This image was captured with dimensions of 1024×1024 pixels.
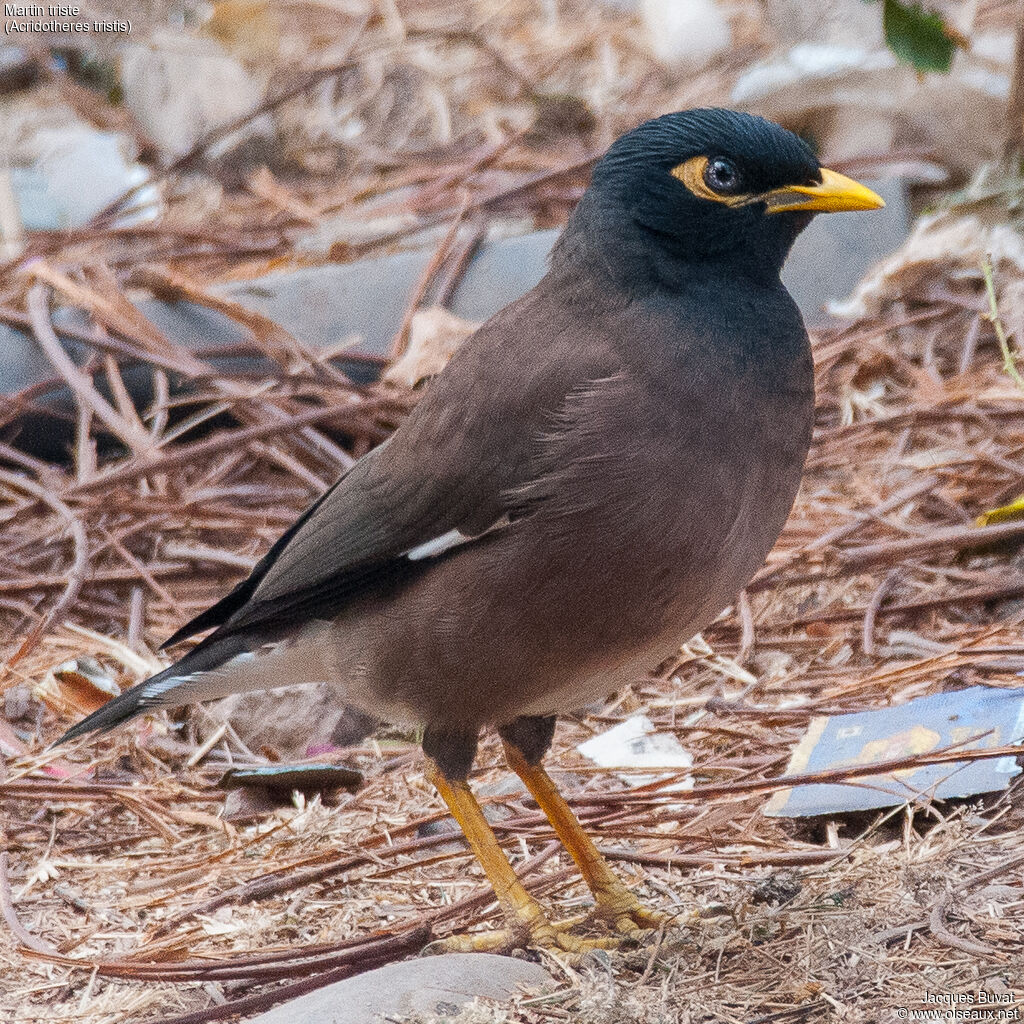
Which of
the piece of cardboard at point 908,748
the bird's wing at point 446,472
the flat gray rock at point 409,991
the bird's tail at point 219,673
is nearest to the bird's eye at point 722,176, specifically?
the bird's wing at point 446,472

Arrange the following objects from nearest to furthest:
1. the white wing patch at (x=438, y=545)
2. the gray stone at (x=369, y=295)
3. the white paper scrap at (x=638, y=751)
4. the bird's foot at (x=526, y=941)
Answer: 1. the bird's foot at (x=526, y=941)
2. the white wing patch at (x=438, y=545)
3. the white paper scrap at (x=638, y=751)
4. the gray stone at (x=369, y=295)

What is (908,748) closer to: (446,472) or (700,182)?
(446,472)

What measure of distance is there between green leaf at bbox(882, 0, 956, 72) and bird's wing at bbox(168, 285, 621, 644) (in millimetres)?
1140

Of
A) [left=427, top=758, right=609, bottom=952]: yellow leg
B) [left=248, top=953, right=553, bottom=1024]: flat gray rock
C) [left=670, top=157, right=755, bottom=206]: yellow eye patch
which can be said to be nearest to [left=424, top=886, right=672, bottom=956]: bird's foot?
[left=427, top=758, right=609, bottom=952]: yellow leg

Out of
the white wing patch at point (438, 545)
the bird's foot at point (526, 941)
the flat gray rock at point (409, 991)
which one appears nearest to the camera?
the flat gray rock at point (409, 991)

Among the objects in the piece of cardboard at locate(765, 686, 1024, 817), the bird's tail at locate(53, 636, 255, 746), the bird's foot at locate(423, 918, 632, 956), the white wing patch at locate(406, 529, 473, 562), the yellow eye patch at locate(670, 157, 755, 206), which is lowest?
the bird's foot at locate(423, 918, 632, 956)

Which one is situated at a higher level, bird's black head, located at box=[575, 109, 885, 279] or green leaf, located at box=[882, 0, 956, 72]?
green leaf, located at box=[882, 0, 956, 72]

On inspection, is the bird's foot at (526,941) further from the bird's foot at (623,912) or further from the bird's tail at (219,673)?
the bird's tail at (219,673)

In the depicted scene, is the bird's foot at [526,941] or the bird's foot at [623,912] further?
the bird's foot at [623,912]

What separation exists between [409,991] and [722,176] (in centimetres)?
183

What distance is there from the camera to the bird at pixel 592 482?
3045mm

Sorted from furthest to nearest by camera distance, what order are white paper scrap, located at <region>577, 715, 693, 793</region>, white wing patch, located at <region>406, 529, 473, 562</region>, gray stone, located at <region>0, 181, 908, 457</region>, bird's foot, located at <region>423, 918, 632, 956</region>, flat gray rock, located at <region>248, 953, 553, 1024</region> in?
gray stone, located at <region>0, 181, 908, 457</region> < white paper scrap, located at <region>577, 715, 693, 793</region> < white wing patch, located at <region>406, 529, 473, 562</region> < bird's foot, located at <region>423, 918, 632, 956</region> < flat gray rock, located at <region>248, 953, 553, 1024</region>

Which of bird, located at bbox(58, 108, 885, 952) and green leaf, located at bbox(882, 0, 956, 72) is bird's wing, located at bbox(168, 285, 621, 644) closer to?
bird, located at bbox(58, 108, 885, 952)

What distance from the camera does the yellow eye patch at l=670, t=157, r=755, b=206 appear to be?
10.6 ft
